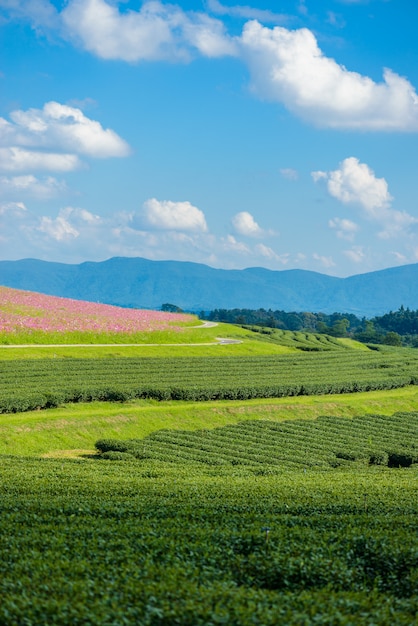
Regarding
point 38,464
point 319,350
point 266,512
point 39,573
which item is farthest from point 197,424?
point 319,350

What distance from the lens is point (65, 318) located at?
→ 236ft

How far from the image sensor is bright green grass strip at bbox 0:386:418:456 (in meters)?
36.6

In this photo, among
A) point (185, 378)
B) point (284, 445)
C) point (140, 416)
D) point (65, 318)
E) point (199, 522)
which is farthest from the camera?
point (65, 318)

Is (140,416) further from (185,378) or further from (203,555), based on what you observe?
(203,555)

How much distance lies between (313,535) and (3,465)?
49.9 feet

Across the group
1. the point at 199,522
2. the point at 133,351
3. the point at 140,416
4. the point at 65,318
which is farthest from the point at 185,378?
the point at 199,522

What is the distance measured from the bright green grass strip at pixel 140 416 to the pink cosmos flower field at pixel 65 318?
80.0 ft

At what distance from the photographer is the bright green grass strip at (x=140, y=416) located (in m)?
36.6

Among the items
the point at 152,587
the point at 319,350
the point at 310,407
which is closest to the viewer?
the point at 152,587

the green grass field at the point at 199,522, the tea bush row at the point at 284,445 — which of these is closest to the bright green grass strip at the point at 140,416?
the green grass field at the point at 199,522

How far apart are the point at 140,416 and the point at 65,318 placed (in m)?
31.2

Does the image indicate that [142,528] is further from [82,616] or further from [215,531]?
[82,616]

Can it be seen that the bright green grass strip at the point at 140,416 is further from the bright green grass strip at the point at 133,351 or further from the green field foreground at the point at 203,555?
the bright green grass strip at the point at 133,351

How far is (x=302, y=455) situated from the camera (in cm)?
3609
